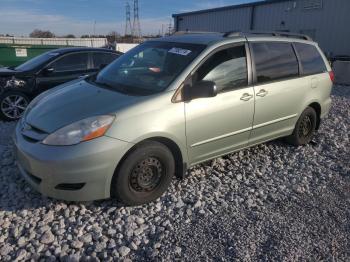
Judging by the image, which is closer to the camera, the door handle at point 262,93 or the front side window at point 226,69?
the front side window at point 226,69

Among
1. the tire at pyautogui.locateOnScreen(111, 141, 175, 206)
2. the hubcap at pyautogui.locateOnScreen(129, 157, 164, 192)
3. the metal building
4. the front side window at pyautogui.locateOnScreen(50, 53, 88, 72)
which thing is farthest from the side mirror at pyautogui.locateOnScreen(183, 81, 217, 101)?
the metal building

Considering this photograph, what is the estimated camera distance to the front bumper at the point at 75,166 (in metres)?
2.96

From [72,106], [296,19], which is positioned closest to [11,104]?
[72,106]

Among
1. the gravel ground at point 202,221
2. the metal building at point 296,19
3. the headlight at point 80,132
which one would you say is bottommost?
the gravel ground at point 202,221

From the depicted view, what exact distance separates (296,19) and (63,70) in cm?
1564

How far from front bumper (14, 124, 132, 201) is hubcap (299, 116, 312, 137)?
3.22 metres

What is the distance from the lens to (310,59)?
16.9 feet

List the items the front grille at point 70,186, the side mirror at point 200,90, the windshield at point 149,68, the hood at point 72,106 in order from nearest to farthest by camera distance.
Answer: the front grille at point 70,186 < the hood at point 72,106 < the side mirror at point 200,90 < the windshield at point 149,68

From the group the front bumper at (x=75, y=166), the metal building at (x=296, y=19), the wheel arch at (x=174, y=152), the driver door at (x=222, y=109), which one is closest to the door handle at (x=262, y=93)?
the driver door at (x=222, y=109)

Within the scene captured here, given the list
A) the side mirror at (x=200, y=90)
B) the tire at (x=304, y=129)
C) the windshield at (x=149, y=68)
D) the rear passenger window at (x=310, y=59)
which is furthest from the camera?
the tire at (x=304, y=129)

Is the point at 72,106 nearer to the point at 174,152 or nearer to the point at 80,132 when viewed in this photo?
the point at 80,132

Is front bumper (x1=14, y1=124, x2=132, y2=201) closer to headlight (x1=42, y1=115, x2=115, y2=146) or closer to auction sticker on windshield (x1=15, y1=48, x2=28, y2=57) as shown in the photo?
headlight (x1=42, y1=115, x2=115, y2=146)

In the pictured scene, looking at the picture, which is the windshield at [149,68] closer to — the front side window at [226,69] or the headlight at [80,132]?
the front side window at [226,69]

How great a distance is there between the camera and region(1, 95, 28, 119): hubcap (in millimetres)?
6570
